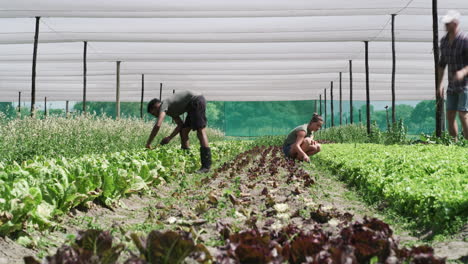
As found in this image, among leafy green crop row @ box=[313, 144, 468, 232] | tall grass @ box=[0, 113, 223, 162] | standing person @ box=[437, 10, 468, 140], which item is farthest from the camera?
tall grass @ box=[0, 113, 223, 162]

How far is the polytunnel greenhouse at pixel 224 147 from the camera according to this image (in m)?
2.96

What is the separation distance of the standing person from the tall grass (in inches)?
227

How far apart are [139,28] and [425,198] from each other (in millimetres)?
11858

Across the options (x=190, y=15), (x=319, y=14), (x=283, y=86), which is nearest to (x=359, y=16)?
(x=319, y=14)

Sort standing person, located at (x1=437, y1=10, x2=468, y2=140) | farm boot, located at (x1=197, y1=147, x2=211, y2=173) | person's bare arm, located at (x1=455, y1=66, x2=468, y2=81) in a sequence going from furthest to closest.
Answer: farm boot, located at (x1=197, y1=147, x2=211, y2=173)
standing person, located at (x1=437, y1=10, x2=468, y2=140)
person's bare arm, located at (x1=455, y1=66, x2=468, y2=81)

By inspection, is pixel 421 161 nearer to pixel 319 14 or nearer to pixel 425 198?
pixel 425 198

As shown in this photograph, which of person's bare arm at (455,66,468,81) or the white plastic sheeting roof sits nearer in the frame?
person's bare arm at (455,66,468,81)

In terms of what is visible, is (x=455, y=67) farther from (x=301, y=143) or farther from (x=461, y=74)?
(x=301, y=143)

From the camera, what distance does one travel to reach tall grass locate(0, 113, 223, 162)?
786cm

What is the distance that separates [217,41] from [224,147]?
3541 mm

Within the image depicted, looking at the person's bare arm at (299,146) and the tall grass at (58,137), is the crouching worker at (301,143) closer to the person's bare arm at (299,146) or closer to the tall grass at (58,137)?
the person's bare arm at (299,146)

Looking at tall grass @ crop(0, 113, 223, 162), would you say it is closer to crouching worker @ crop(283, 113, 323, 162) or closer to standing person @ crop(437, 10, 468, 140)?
crouching worker @ crop(283, 113, 323, 162)

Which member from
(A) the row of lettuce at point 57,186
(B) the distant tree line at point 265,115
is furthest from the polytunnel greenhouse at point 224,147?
(B) the distant tree line at point 265,115

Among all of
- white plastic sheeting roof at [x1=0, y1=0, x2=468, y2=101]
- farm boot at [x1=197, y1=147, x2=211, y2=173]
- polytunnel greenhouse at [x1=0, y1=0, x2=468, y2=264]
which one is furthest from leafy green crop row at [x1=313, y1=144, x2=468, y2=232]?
white plastic sheeting roof at [x1=0, y1=0, x2=468, y2=101]
